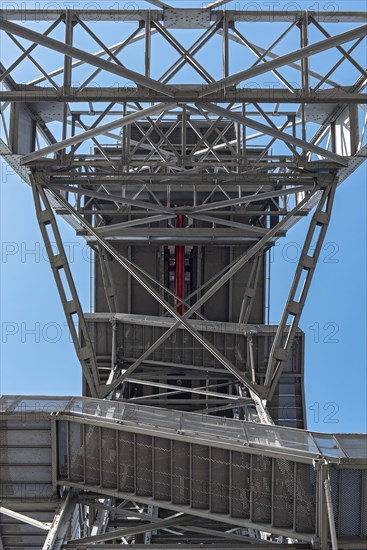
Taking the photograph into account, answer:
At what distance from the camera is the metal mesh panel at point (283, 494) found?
38.0 feet

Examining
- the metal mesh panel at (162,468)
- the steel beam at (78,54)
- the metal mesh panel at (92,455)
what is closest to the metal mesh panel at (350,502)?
the metal mesh panel at (162,468)

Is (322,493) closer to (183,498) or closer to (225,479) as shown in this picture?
(225,479)

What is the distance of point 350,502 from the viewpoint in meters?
11.2

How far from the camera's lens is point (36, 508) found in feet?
42.8

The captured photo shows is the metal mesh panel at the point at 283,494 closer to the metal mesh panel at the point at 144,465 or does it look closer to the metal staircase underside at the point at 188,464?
the metal staircase underside at the point at 188,464

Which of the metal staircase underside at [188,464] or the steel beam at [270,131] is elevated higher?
the steel beam at [270,131]

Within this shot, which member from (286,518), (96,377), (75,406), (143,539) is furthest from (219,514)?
(143,539)

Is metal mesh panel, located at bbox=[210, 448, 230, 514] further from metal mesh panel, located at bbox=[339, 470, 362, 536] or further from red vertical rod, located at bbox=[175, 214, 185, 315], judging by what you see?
red vertical rod, located at bbox=[175, 214, 185, 315]

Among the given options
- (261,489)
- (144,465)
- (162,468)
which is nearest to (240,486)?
(261,489)

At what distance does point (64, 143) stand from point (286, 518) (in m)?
11.6

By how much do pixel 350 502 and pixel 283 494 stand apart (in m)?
1.47

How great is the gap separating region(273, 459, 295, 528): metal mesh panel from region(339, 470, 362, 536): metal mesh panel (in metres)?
1.11

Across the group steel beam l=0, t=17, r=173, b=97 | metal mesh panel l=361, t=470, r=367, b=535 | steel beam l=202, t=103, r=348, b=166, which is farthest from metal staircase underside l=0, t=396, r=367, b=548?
steel beam l=0, t=17, r=173, b=97

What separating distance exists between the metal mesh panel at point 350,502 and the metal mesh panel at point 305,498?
0.61 m
